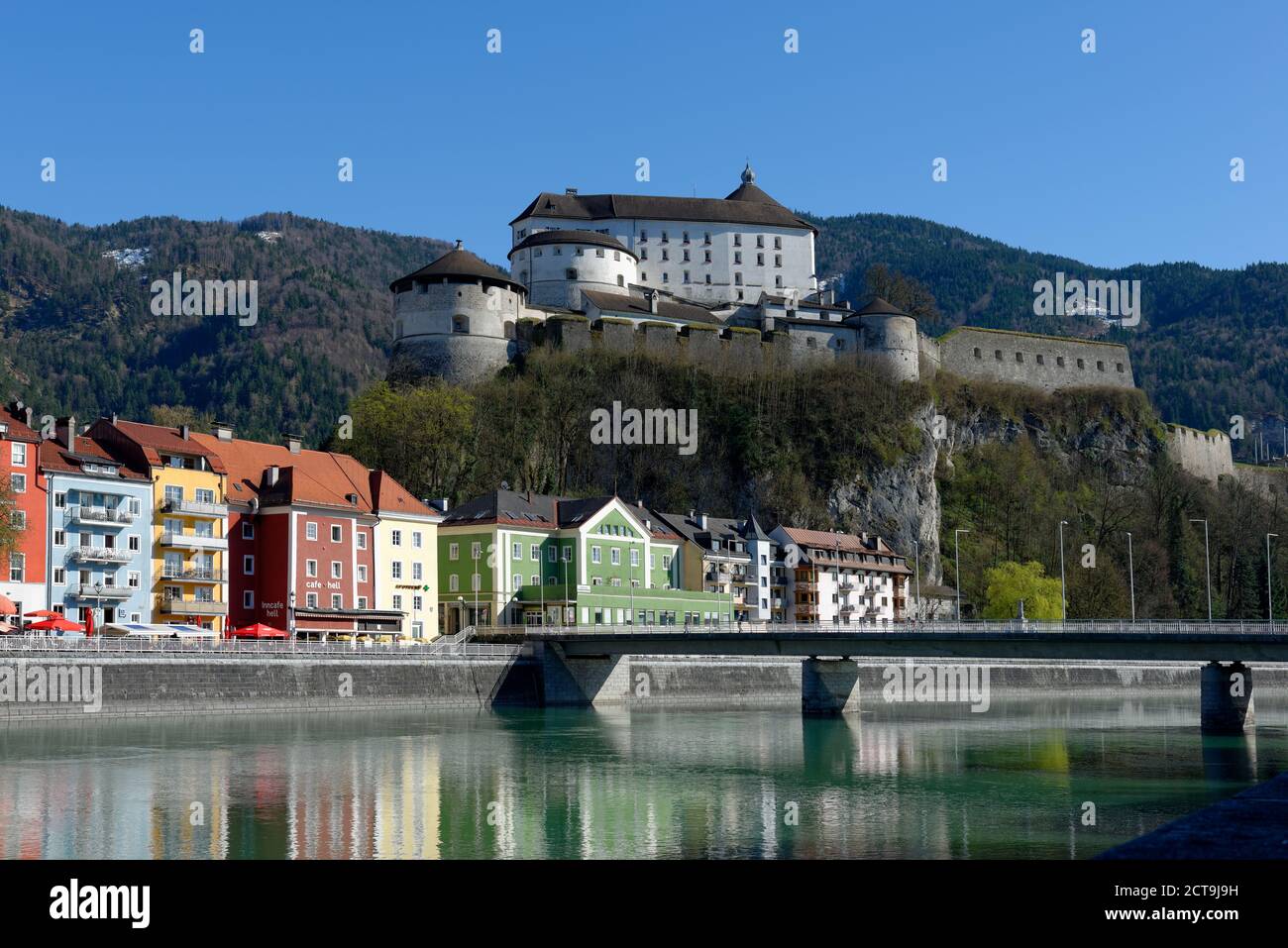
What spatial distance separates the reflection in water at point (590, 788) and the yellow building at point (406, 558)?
17276 mm

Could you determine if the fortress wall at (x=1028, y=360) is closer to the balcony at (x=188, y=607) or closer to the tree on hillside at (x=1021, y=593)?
the tree on hillside at (x=1021, y=593)

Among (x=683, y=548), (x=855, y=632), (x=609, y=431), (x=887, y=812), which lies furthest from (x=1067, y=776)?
(x=609, y=431)

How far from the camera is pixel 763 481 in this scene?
106625mm

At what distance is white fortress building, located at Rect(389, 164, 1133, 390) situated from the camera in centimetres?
10806

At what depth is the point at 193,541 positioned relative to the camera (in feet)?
219

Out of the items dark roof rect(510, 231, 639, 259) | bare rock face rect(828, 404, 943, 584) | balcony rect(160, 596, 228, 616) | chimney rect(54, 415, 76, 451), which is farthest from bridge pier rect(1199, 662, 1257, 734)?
dark roof rect(510, 231, 639, 259)

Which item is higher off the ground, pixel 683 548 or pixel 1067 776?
pixel 683 548

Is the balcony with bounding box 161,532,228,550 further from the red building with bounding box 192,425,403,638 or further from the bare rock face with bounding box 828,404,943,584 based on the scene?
the bare rock face with bounding box 828,404,943,584

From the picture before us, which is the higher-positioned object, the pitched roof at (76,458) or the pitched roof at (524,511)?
the pitched roof at (76,458)

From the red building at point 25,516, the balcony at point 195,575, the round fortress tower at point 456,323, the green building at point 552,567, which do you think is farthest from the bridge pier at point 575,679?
the round fortress tower at point 456,323

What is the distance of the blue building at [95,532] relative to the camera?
205 ft

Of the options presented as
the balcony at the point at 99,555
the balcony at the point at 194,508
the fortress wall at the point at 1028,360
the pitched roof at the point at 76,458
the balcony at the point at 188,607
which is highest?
the fortress wall at the point at 1028,360
